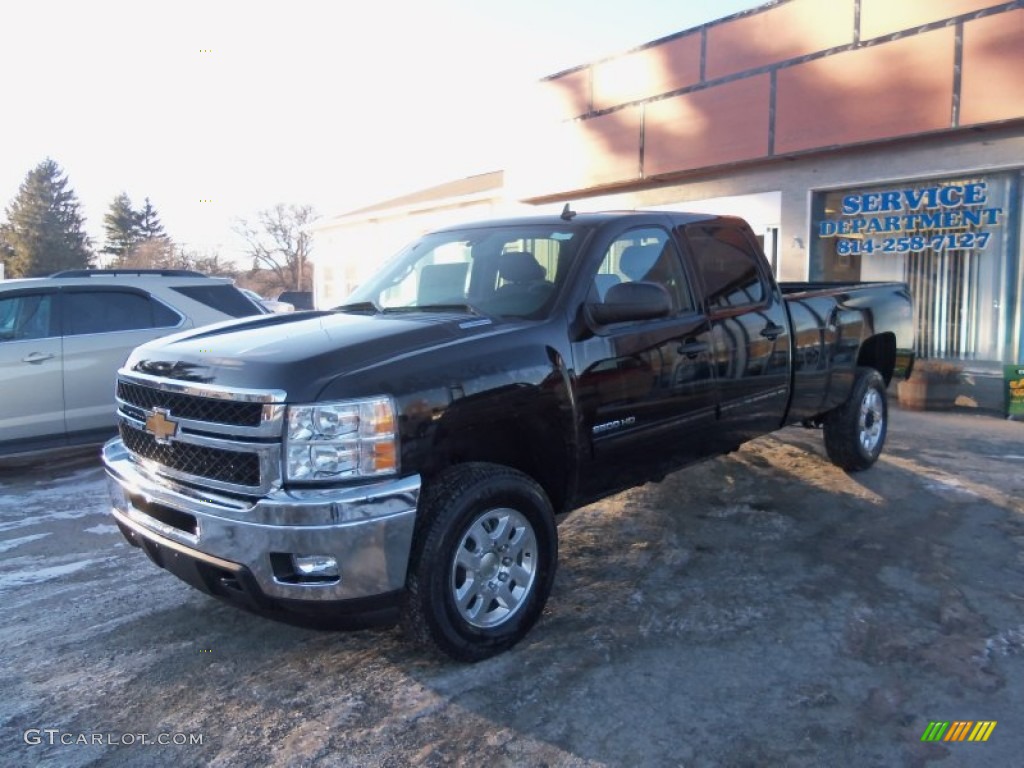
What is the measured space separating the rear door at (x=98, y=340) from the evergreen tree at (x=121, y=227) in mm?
68625

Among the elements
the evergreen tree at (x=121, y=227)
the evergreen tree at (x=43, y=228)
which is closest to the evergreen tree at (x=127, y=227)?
the evergreen tree at (x=121, y=227)

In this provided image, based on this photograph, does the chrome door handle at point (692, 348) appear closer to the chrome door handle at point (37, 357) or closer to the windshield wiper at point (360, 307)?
the windshield wiper at point (360, 307)

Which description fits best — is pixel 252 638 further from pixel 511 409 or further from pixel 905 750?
pixel 905 750

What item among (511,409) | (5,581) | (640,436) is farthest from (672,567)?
(5,581)

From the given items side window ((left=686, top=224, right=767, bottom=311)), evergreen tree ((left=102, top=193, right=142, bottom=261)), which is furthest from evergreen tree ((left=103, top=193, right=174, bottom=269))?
side window ((left=686, top=224, right=767, bottom=311))

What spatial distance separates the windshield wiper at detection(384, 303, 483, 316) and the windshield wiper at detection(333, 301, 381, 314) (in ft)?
0.26

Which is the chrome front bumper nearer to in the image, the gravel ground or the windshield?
the gravel ground

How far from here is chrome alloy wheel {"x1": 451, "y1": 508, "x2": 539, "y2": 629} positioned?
3.53m

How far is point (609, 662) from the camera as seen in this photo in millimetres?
3602

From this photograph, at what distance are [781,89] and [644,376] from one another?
908cm

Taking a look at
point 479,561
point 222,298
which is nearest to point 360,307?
point 479,561

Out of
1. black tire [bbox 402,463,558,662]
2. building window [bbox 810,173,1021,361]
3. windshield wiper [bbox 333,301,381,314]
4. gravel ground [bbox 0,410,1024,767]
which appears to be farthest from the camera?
building window [bbox 810,173,1021,361]

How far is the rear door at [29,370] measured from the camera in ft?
22.7

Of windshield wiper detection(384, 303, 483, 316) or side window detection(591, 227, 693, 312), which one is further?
side window detection(591, 227, 693, 312)
